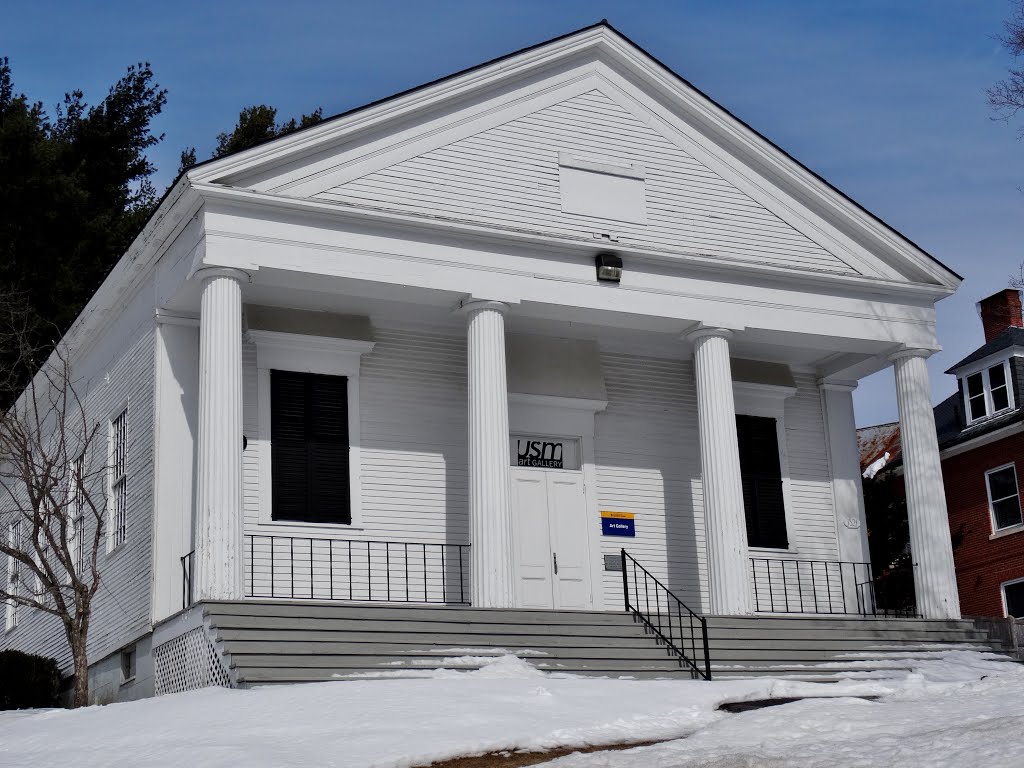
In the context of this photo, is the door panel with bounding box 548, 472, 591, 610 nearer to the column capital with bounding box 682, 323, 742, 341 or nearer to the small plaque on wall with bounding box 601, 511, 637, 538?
the small plaque on wall with bounding box 601, 511, 637, 538

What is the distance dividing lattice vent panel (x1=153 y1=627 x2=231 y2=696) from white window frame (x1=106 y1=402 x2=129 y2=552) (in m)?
3.07

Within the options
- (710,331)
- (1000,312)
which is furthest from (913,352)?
(1000,312)

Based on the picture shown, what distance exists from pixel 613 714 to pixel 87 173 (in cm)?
2919

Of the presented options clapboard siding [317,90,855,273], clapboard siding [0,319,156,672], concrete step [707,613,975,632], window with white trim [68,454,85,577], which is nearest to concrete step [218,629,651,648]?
concrete step [707,613,975,632]

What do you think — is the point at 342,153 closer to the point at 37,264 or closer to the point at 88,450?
the point at 88,450

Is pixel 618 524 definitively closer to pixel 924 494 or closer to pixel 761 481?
pixel 761 481

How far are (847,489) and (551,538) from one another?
17.7ft

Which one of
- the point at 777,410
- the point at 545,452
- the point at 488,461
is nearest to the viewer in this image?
the point at 488,461

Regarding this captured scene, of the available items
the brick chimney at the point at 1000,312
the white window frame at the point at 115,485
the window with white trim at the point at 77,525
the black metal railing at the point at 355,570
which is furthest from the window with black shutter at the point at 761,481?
the brick chimney at the point at 1000,312

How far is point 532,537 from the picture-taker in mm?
19484

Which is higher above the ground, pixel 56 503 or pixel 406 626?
pixel 56 503

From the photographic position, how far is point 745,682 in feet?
45.8

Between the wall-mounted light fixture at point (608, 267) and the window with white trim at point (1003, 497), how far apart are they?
14731 millimetres

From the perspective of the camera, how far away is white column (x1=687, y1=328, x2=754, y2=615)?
18109 mm
